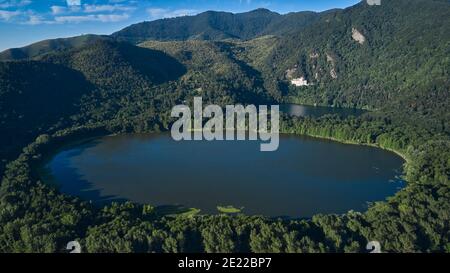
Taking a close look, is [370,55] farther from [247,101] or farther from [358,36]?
[247,101]

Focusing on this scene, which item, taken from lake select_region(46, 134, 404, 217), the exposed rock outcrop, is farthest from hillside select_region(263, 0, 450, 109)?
lake select_region(46, 134, 404, 217)

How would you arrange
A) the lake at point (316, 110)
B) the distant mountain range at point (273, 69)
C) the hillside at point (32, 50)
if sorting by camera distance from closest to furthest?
the distant mountain range at point (273, 69)
the lake at point (316, 110)
the hillside at point (32, 50)

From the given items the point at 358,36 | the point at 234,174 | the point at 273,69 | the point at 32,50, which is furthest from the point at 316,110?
the point at 32,50

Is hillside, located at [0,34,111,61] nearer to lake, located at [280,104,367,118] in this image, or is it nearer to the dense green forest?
the dense green forest

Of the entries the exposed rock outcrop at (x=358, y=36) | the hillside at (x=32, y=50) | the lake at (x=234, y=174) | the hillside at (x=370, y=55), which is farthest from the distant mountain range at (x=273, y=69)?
the lake at (x=234, y=174)

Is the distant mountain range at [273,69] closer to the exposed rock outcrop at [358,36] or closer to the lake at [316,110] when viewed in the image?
the exposed rock outcrop at [358,36]
